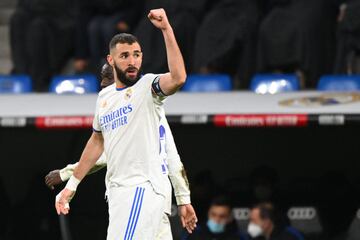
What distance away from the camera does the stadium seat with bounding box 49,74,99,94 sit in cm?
1010

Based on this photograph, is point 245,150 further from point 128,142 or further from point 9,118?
point 128,142

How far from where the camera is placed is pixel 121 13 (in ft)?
35.1

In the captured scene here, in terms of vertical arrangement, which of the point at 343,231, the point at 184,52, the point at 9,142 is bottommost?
the point at 343,231

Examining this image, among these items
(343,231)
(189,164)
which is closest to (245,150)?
(189,164)

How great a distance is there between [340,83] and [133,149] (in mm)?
3732

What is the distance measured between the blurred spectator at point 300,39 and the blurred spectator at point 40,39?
2047 mm

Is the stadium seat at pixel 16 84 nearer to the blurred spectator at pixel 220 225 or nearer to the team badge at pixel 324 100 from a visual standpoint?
the blurred spectator at pixel 220 225

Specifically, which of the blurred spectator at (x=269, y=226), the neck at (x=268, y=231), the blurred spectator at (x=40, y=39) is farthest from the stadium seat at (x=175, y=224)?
the blurred spectator at (x=40, y=39)

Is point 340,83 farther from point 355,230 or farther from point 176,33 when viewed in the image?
point 176,33

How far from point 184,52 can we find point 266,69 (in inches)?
29.8

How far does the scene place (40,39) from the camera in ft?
35.8

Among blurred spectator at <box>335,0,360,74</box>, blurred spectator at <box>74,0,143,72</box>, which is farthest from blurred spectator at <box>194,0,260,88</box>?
blurred spectator at <box>74,0,143,72</box>

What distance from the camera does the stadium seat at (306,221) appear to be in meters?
9.17

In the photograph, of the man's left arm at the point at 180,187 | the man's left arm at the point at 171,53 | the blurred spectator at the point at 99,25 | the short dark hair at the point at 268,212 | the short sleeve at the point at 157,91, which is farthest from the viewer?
the blurred spectator at the point at 99,25
